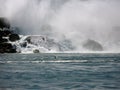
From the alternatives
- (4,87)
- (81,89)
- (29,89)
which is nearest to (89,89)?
(81,89)

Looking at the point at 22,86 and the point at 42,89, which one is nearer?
the point at 42,89

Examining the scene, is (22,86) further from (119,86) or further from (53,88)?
(119,86)

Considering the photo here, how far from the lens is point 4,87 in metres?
72.6

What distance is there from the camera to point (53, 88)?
69.3 meters

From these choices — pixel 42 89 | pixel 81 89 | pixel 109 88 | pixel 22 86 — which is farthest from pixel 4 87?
pixel 109 88

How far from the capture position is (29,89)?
68.6 meters

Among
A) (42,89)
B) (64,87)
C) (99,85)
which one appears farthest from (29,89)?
(99,85)

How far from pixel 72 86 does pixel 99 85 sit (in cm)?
515

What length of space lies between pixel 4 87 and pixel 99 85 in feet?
58.4

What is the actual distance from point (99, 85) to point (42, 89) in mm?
11685

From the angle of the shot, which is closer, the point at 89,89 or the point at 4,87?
the point at 89,89

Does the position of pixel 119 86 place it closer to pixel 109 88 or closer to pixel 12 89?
pixel 109 88

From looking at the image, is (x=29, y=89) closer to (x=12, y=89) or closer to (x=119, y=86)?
(x=12, y=89)

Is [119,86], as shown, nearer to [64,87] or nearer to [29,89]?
[64,87]
